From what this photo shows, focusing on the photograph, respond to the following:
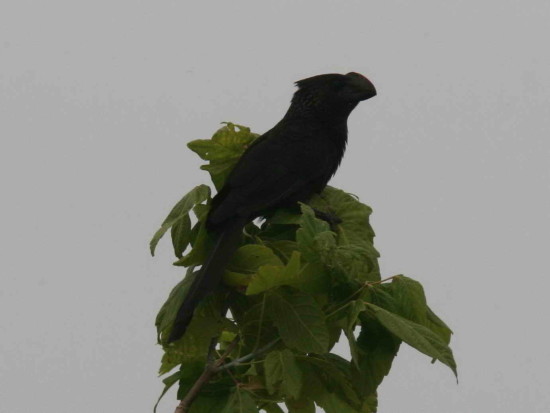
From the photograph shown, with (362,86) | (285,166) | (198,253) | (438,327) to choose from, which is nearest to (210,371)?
(198,253)

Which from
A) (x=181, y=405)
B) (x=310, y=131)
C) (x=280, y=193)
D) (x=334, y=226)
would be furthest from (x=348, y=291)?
(x=310, y=131)

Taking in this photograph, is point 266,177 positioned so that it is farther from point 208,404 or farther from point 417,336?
point 417,336

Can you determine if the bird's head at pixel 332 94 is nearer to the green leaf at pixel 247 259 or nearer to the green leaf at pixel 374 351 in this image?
the green leaf at pixel 247 259

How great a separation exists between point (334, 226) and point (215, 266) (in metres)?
0.51

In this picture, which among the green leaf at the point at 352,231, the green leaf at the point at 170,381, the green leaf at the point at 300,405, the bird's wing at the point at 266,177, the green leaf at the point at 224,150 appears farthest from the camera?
the green leaf at the point at 224,150

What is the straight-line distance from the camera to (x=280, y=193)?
145 inches

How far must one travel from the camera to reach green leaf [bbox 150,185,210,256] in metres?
3.16

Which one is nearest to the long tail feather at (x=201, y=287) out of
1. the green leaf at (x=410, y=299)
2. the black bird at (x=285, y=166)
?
the black bird at (x=285, y=166)

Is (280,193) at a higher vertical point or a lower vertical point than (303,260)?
higher

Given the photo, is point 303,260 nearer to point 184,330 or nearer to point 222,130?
point 184,330

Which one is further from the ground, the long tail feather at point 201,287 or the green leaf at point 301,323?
the long tail feather at point 201,287

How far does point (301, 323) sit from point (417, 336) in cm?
36

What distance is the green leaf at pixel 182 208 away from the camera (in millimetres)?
3156

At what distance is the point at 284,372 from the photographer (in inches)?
106
